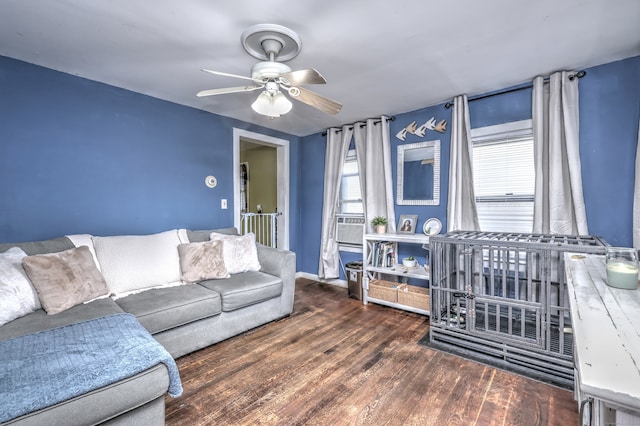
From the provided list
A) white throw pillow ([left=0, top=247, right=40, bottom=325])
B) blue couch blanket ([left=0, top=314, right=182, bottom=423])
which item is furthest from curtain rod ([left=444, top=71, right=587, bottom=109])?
white throw pillow ([left=0, top=247, right=40, bottom=325])

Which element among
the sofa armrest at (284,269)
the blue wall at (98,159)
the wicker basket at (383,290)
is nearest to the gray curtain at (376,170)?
the wicker basket at (383,290)

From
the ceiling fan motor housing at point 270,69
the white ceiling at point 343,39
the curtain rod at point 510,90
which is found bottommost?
the ceiling fan motor housing at point 270,69

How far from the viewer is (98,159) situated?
9.07ft

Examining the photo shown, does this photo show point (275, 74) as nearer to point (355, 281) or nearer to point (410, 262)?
point (410, 262)

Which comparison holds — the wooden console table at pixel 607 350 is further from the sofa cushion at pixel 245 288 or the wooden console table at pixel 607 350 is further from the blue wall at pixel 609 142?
the sofa cushion at pixel 245 288

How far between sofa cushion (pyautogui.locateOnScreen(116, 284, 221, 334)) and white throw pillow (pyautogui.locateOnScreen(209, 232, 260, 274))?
0.49m

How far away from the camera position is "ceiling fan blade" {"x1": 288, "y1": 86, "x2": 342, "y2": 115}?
198 centimetres

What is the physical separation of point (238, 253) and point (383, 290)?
5.64 ft

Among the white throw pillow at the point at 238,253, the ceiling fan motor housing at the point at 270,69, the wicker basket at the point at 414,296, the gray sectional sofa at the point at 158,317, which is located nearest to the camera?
the gray sectional sofa at the point at 158,317

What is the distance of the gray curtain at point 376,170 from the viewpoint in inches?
145

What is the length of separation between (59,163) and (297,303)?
9.01 feet

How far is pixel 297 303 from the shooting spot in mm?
3521

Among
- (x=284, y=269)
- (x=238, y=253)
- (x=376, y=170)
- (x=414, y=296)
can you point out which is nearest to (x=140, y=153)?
(x=238, y=253)

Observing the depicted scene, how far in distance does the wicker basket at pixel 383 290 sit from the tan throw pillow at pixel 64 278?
8.64 ft
